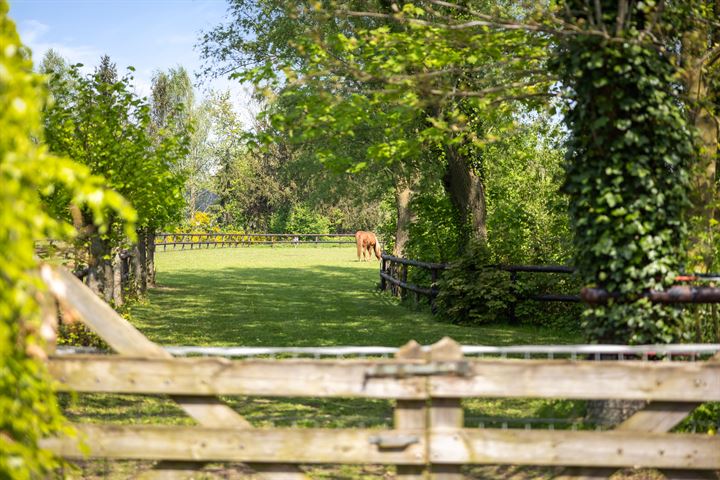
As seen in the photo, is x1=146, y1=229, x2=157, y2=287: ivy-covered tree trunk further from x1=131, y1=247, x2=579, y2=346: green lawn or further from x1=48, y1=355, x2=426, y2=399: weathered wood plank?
x1=48, y1=355, x2=426, y2=399: weathered wood plank

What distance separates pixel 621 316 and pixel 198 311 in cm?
1552

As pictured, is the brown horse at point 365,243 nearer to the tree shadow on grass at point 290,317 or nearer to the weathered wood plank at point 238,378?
the tree shadow on grass at point 290,317

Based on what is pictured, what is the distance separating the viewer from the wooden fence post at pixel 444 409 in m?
4.89

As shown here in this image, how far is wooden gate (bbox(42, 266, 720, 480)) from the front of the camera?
4.89m

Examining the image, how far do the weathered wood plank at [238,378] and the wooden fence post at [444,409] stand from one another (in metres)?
0.16

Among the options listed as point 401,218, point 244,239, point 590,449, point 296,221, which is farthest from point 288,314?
point 296,221

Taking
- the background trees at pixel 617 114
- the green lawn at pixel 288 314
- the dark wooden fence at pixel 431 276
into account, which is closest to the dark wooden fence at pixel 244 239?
the green lawn at pixel 288 314

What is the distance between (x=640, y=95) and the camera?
23.7 feet

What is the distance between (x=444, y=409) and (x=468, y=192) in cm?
1613

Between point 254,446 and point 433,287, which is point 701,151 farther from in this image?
point 433,287

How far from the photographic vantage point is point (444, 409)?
495 cm

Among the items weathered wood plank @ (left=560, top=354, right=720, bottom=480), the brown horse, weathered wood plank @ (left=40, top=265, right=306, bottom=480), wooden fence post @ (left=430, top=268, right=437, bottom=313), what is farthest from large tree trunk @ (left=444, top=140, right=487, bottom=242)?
the brown horse

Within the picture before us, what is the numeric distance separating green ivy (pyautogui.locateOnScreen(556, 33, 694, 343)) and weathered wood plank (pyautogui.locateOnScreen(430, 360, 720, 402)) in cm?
231

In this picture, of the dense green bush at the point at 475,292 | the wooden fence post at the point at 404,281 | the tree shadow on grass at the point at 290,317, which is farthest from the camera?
the wooden fence post at the point at 404,281
